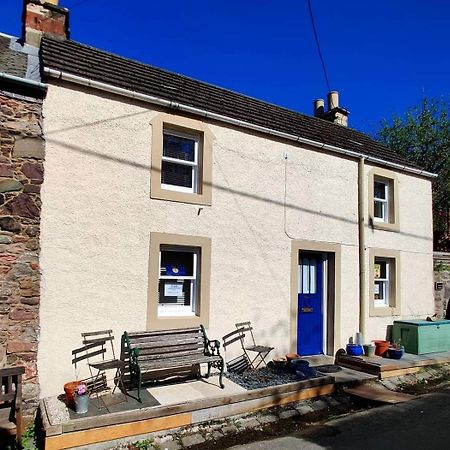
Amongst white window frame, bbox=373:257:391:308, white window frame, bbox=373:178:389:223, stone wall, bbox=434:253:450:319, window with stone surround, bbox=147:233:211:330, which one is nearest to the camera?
window with stone surround, bbox=147:233:211:330

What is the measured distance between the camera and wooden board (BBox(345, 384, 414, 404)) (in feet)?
24.1

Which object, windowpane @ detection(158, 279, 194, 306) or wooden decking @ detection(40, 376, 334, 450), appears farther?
windowpane @ detection(158, 279, 194, 306)

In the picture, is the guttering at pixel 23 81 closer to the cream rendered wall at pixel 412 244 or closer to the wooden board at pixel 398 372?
the cream rendered wall at pixel 412 244

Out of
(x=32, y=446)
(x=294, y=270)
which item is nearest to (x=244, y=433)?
(x=32, y=446)

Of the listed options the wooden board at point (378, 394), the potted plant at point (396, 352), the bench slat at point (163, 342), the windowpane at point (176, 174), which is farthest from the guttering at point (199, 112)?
the wooden board at point (378, 394)

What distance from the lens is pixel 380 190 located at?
1170cm

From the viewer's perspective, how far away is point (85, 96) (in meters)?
6.93

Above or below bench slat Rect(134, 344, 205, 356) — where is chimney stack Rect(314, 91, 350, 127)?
above

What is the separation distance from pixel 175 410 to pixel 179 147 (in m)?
4.82

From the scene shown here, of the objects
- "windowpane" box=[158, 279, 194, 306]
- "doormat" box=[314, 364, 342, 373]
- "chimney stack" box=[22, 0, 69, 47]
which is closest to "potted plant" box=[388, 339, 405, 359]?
"doormat" box=[314, 364, 342, 373]

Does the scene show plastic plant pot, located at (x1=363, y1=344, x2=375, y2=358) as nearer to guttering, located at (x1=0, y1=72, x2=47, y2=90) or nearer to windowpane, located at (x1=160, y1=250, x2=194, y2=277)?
windowpane, located at (x1=160, y1=250, x2=194, y2=277)

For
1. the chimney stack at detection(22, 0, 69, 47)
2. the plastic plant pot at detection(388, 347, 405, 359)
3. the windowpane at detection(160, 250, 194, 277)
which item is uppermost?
the chimney stack at detection(22, 0, 69, 47)

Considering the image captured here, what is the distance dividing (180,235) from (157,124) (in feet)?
6.97

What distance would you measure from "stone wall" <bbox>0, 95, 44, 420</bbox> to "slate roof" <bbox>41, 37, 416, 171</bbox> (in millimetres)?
1125
